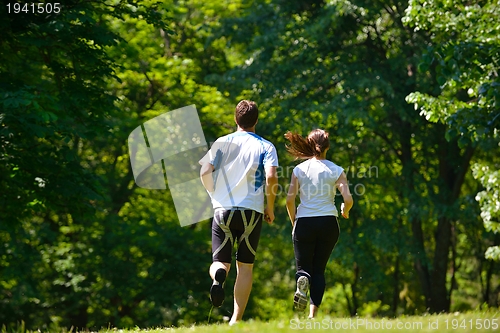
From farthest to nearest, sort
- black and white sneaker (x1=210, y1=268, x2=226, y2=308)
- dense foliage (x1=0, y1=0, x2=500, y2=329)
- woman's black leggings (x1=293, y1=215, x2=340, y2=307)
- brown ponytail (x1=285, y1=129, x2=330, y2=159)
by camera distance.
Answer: dense foliage (x1=0, y1=0, x2=500, y2=329), brown ponytail (x1=285, y1=129, x2=330, y2=159), woman's black leggings (x1=293, y1=215, x2=340, y2=307), black and white sneaker (x1=210, y1=268, x2=226, y2=308)

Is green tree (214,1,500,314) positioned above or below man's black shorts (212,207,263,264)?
above

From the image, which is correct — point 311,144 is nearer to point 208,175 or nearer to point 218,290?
point 208,175

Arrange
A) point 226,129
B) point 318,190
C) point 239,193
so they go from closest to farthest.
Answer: point 239,193
point 318,190
point 226,129

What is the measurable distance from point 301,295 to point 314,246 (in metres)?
0.57

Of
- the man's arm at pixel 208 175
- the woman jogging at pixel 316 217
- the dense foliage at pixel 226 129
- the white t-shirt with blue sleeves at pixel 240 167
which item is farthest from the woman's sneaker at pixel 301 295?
the dense foliage at pixel 226 129

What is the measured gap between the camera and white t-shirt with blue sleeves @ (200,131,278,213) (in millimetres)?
5816

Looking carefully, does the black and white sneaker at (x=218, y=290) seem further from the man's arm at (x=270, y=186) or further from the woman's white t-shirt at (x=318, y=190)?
the woman's white t-shirt at (x=318, y=190)

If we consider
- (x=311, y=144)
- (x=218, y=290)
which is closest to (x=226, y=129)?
(x=311, y=144)

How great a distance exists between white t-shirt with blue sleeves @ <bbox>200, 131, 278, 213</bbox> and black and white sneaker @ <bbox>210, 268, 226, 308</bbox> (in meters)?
0.58

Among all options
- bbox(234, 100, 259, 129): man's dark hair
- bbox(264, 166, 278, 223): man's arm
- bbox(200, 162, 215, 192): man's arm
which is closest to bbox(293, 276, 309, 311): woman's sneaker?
bbox(264, 166, 278, 223): man's arm

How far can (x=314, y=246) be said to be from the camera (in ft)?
20.7

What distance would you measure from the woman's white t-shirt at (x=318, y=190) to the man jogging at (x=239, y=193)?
1.46ft

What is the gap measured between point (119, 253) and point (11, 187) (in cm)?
1035

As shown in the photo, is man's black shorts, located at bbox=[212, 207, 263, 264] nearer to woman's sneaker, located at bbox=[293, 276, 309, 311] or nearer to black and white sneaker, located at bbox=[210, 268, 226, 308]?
black and white sneaker, located at bbox=[210, 268, 226, 308]
